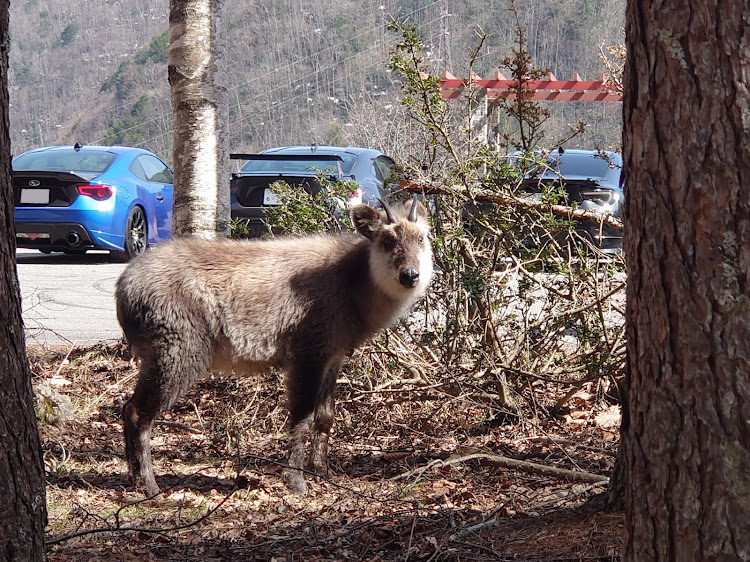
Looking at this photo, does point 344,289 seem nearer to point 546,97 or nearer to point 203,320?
point 203,320

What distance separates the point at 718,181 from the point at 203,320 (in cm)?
357

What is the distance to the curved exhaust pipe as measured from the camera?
1241 centimetres

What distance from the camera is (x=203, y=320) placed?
17.0 ft

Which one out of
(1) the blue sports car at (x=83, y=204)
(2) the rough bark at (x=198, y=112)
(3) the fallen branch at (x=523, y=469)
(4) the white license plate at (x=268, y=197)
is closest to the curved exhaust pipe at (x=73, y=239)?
(1) the blue sports car at (x=83, y=204)

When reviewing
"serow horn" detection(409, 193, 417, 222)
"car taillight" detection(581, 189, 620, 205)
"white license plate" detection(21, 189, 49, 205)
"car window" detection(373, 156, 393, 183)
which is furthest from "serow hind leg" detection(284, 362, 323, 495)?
"white license plate" detection(21, 189, 49, 205)

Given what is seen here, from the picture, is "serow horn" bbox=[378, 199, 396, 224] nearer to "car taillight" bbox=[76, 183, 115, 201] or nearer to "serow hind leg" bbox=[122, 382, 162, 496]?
"serow hind leg" bbox=[122, 382, 162, 496]

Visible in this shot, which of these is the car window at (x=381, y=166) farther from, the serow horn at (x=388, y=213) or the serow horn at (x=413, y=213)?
the serow horn at (x=388, y=213)

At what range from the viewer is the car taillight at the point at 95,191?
1233cm

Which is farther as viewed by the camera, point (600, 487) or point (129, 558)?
point (600, 487)

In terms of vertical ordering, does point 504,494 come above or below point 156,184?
below

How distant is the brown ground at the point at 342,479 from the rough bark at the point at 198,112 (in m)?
1.31

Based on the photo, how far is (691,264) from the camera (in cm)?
222

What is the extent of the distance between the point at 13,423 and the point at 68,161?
11151mm

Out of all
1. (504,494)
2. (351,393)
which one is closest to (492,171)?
(351,393)
